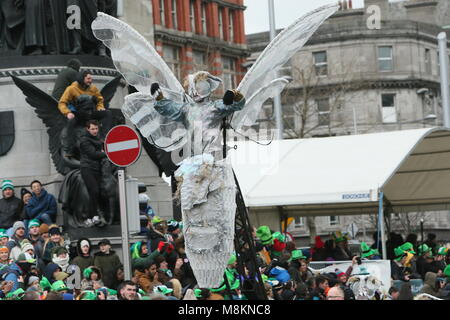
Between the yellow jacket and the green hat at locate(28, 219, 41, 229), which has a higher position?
the yellow jacket

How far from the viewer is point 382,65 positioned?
73.1 metres

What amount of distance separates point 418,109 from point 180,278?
60858mm

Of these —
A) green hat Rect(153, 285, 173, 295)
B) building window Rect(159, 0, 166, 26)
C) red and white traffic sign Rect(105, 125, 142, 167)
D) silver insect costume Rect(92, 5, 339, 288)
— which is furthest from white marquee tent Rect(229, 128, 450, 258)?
building window Rect(159, 0, 166, 26)

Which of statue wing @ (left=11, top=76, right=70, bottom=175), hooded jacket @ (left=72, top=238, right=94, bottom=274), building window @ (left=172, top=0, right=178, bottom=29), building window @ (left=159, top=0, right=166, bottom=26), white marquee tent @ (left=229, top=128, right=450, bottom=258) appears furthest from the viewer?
building window @ (left=172, top=0, right=178, bottom=29)

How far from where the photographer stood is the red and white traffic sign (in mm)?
14602

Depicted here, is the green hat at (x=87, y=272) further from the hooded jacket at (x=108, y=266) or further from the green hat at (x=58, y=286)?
the green hat at (x=58, y=286)

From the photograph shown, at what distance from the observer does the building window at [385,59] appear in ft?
239

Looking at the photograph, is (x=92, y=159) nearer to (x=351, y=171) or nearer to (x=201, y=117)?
(x=201, y=117)

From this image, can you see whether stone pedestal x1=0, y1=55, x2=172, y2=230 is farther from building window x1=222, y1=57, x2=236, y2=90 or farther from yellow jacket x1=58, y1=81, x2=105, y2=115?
building window x1=222, y1=57, x2=236, y2=90

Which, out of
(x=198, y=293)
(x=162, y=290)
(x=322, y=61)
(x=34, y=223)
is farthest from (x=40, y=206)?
(x=322, y=61)

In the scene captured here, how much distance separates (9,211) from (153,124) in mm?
6166

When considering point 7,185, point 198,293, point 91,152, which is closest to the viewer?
point 198,293

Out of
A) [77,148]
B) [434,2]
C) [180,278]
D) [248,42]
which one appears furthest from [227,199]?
[248,42]

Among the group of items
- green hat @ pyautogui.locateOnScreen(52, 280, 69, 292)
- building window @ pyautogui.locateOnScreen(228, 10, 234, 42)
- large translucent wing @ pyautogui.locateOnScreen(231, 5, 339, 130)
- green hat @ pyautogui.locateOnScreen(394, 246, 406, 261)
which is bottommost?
green hat @ pyautogui.locateOnScreen(394, 246, 406, 261)
